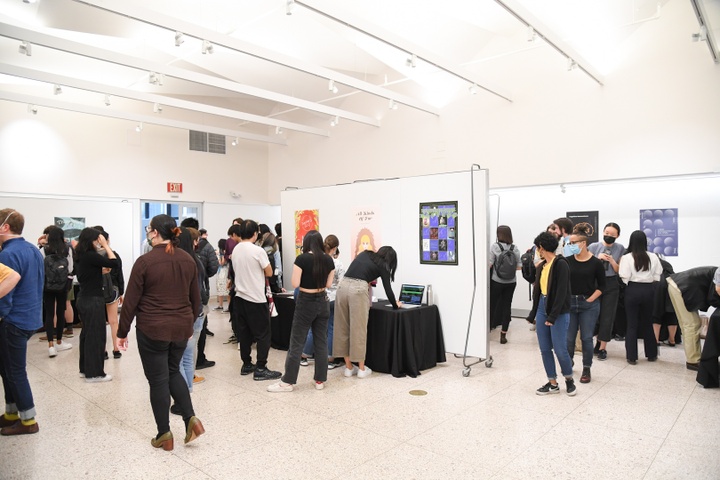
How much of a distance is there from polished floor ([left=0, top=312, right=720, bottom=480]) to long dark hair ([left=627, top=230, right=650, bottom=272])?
41.2 inches

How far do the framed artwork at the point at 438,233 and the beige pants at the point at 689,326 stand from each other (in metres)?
2.25

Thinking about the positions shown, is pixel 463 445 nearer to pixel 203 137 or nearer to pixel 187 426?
pixel 187 426

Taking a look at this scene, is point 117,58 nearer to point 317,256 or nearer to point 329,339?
point 317,256

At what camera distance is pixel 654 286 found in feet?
17.4

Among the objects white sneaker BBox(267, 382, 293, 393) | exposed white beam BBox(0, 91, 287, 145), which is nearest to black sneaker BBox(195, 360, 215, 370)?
white sneaker BBox(267, 382, 293, 393)

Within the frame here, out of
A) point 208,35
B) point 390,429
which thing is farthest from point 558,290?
point 208,35

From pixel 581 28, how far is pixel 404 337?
5269 millimetres

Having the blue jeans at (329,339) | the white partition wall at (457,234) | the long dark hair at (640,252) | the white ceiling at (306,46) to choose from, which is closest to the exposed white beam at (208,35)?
the white ceiling at (306,46)

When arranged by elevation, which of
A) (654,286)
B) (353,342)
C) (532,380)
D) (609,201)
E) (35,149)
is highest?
(35,149)

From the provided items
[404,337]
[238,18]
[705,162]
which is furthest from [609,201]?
[238,18]

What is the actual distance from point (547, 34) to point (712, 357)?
3.64 metres

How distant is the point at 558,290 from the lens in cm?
397

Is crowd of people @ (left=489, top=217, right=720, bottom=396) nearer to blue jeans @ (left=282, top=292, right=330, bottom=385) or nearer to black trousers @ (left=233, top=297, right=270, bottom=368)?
blue jeans @ (left=282, top=292, right=330, bottom=385)

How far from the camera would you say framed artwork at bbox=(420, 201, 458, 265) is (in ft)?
16.9
